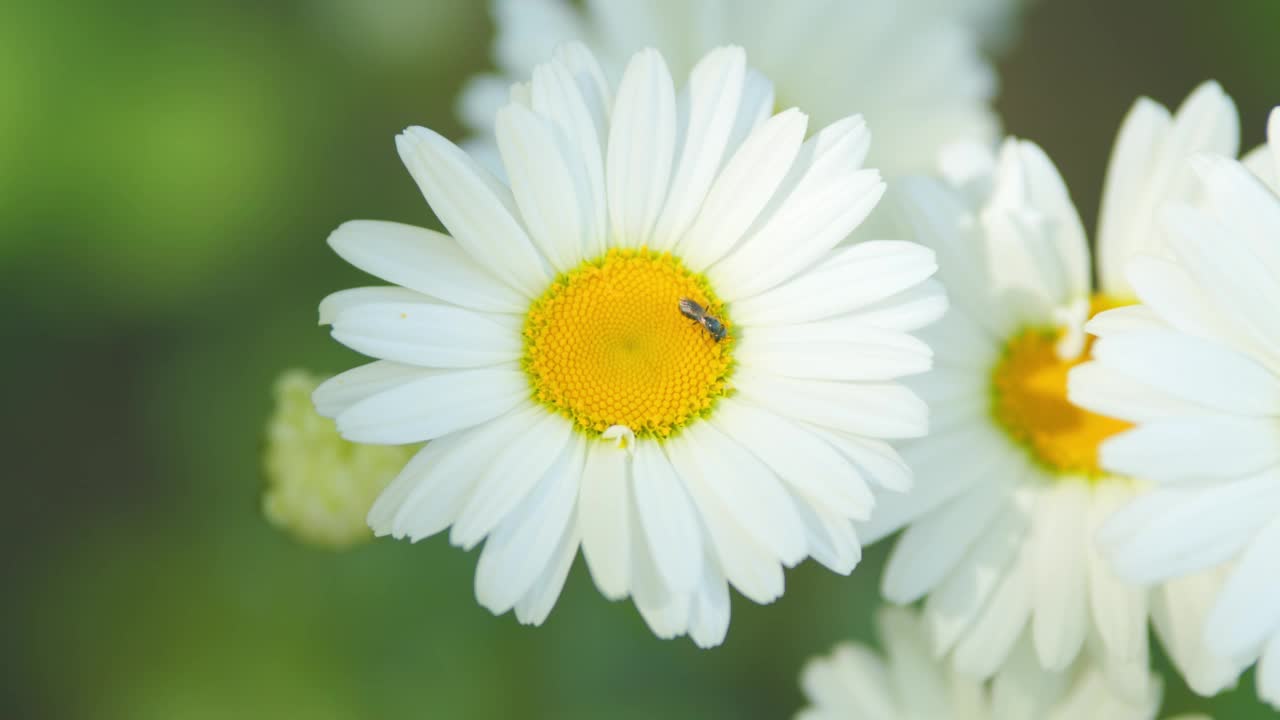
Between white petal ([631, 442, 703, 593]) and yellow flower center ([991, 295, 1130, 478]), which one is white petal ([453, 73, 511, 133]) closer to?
white petal ([631, 442, 703, 593])

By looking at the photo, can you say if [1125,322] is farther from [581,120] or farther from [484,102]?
[484,102]

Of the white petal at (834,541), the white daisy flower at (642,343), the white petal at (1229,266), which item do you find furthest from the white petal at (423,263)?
the white petal at (1229,266)

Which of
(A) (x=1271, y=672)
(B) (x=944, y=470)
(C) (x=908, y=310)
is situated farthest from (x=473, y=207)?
(A) (x=1271, y=672)

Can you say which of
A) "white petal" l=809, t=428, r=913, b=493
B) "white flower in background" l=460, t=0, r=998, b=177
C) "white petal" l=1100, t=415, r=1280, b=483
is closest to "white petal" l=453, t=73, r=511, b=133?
"white flower in background" l=460, t=0, r=998, b=177

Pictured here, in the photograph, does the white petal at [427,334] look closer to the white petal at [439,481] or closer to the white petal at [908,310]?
the white petal at [439,481]

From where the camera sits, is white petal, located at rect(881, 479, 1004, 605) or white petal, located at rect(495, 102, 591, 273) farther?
white petal, located at rect(881, 479, 1004, 605)

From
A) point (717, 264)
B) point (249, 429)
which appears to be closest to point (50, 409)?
point (249, 429)

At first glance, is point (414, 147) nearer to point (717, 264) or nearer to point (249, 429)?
point (717, 264)
